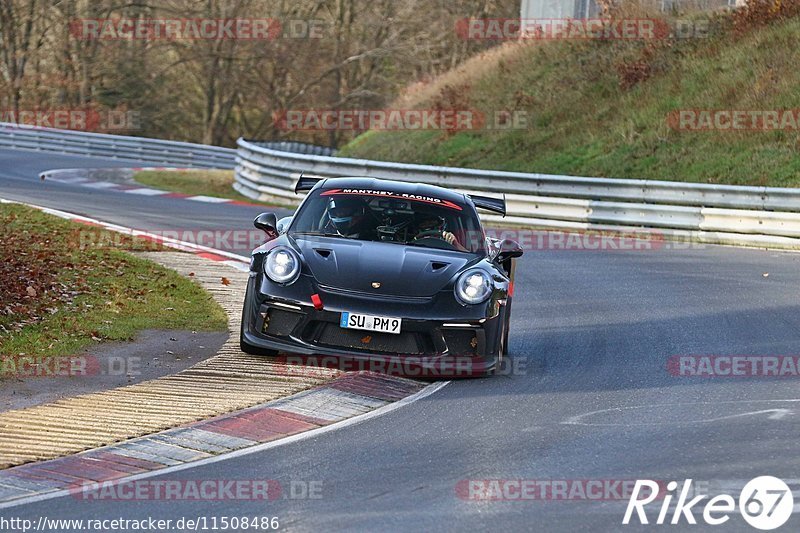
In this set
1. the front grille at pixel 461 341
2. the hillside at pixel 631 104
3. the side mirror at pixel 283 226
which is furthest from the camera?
the hillside at pixel 631 104

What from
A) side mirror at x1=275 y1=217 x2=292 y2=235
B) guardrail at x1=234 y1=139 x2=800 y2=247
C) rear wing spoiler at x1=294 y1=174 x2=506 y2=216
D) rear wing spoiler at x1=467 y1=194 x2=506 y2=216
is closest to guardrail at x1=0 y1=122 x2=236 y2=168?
guardrail at x1=234 y1=139 x2=800 y2=247

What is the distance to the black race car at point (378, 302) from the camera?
8.74 meters

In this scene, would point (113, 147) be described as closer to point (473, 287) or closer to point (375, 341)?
point (473, 287)

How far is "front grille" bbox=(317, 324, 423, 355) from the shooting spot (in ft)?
28.7

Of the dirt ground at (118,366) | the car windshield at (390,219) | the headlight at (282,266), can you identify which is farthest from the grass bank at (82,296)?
the headlight at (282,266)

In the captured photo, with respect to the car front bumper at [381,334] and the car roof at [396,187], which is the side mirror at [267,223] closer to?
the car roof at [396,187]

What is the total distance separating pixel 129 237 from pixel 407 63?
36121 millimetres

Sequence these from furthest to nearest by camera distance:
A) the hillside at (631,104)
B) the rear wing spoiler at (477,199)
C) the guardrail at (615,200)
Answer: the hillside at (631,104)
the guardrail at (615,200)
the rear wing spoiler at (477,199)

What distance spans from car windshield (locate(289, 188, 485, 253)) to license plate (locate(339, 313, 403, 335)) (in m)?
1.22

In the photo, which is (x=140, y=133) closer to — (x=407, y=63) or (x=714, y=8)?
(x=407, y=63)

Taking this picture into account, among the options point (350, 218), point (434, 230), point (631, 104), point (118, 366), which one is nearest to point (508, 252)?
point (434, 230)

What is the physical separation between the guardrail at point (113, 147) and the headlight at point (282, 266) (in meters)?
29.1

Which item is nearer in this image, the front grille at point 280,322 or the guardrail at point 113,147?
the front grille at point 280,322

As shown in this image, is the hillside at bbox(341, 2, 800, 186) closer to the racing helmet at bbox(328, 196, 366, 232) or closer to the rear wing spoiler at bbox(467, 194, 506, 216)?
the rear wing spoiler at bbox(467, 194, 506, 216)
